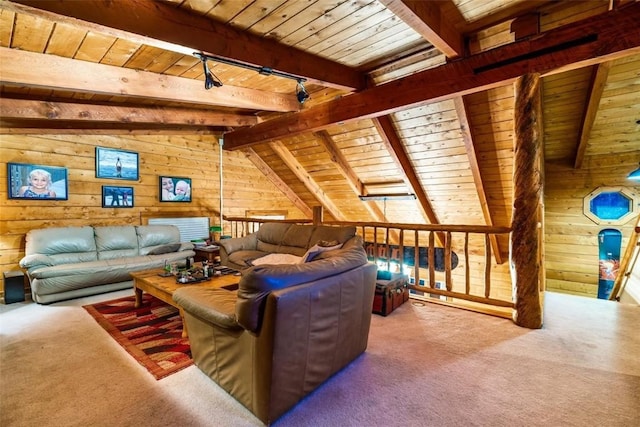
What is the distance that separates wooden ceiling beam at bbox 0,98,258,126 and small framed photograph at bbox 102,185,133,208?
1.05m

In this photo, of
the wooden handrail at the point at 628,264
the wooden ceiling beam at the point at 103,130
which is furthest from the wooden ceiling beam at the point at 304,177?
the wooden handrail at the point at 628,264

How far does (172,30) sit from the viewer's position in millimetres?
2076

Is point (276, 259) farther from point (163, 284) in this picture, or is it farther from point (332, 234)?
point (163, 284)

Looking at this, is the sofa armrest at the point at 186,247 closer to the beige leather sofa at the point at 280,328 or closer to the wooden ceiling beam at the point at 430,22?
the beige leather sofa at the point at 280,328

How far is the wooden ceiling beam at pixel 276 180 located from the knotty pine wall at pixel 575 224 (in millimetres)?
4680

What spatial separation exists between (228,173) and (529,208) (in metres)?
5.21

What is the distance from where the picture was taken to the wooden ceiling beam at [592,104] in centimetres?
291

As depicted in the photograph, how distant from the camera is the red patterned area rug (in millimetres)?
2170

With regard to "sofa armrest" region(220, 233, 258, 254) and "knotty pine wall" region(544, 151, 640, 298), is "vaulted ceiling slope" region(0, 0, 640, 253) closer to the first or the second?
"knotty pine wall" region(544, 151, 640, 298)

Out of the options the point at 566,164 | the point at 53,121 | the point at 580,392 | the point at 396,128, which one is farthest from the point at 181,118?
the point at 566,164

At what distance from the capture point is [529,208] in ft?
8.70

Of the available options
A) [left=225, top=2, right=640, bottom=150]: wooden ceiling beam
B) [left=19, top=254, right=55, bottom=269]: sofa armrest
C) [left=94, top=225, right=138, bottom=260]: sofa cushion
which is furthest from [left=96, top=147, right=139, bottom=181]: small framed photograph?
[left=225, top=2, right=640, bottom=150]: wooden ceiling beam

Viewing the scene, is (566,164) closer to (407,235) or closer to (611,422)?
(407,235)

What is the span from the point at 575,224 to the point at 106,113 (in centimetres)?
691
